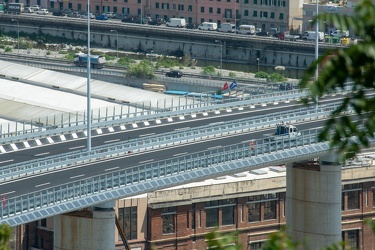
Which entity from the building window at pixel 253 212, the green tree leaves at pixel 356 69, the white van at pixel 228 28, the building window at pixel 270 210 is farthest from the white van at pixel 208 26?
the green tree leaves at pixel 356 69

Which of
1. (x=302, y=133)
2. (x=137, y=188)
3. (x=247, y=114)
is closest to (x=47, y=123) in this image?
(x=247, y=114)

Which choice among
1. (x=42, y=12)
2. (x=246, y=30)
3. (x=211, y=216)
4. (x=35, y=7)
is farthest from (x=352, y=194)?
(x=35, y=7)

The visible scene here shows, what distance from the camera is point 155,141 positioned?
61250mm

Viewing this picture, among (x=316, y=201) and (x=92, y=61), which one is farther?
(x=92, y=61)

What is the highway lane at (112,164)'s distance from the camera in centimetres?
5081

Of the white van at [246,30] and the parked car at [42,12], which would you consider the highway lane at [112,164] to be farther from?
the parked car at [42,12]

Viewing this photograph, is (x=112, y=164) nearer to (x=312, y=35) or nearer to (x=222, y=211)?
(x=222, y=211)

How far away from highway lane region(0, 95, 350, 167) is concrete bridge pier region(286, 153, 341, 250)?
3653 mm

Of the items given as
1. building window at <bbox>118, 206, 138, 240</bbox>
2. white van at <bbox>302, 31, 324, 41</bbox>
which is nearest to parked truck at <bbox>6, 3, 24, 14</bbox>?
white van at <bbox>302, 31, 324, 41</bbox>

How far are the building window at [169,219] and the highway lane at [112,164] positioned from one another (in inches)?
225

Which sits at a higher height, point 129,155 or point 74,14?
point 129,155

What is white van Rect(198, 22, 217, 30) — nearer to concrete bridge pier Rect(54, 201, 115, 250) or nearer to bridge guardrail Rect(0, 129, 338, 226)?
bridge guardrail Rect(0, 129, 338, 226)

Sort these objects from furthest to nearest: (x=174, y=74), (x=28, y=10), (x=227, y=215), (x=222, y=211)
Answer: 1. (x=28, y=10)
2. (x=174, y=74)
3. (x=227, y=215)
4. (x=222, y=211)

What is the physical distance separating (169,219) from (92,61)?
213ft
